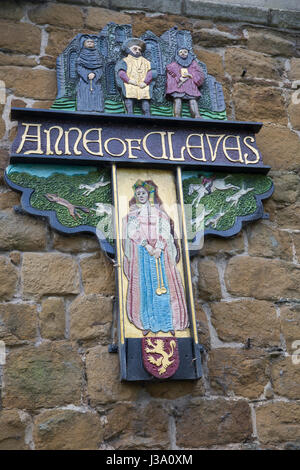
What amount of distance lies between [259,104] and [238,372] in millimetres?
1621

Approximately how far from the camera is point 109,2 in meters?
3.73

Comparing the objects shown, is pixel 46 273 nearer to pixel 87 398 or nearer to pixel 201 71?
pixel 87 398

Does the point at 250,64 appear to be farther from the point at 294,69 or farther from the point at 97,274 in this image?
the point at 97,274

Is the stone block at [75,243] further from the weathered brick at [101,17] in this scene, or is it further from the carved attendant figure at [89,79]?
the weathered brick at [101,17]

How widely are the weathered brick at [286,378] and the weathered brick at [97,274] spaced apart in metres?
0.83

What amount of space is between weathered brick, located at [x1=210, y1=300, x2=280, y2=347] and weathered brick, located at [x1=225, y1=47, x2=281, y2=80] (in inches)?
58.2

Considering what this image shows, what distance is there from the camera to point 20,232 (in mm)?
2912

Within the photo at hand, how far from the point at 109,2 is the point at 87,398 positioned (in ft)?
7.79

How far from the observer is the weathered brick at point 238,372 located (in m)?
2.72

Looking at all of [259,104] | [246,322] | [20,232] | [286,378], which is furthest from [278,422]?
[259,104]

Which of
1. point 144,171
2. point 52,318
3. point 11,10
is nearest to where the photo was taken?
point 52,318

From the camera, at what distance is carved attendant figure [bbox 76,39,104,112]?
3232 mm

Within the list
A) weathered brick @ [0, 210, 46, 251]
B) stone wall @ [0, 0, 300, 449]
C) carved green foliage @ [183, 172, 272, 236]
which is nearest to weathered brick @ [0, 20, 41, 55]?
stone wall @ [0, 0, 300, 449]
